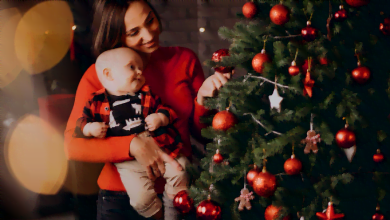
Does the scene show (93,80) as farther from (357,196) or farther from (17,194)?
(357,196)

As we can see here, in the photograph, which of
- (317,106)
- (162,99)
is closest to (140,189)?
(162,99)

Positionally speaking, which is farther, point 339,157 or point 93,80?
point 93,80

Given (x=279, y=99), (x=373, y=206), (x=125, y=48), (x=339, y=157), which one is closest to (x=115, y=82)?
(x=125, y=48)

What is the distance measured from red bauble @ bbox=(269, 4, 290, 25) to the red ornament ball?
262 mm

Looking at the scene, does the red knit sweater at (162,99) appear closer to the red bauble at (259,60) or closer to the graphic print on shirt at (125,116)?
the graphic print on shirt at (125,116)

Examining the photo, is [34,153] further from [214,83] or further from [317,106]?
[317,106]

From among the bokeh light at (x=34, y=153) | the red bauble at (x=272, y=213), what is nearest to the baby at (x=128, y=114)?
the bokeh light at (x=34, y=153)

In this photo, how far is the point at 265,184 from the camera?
0.96 metres

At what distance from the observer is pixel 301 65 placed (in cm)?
98

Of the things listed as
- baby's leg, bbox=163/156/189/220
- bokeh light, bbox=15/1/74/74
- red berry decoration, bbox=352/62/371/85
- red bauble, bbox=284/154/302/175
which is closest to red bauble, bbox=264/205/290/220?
Answer: red bauble, bbox=284/154/302/175

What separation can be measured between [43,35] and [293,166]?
3.93ft

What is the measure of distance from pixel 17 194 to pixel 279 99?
1.25m

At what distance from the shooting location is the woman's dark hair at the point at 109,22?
4.09 feet

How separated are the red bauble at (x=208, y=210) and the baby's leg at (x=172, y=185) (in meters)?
0.19
